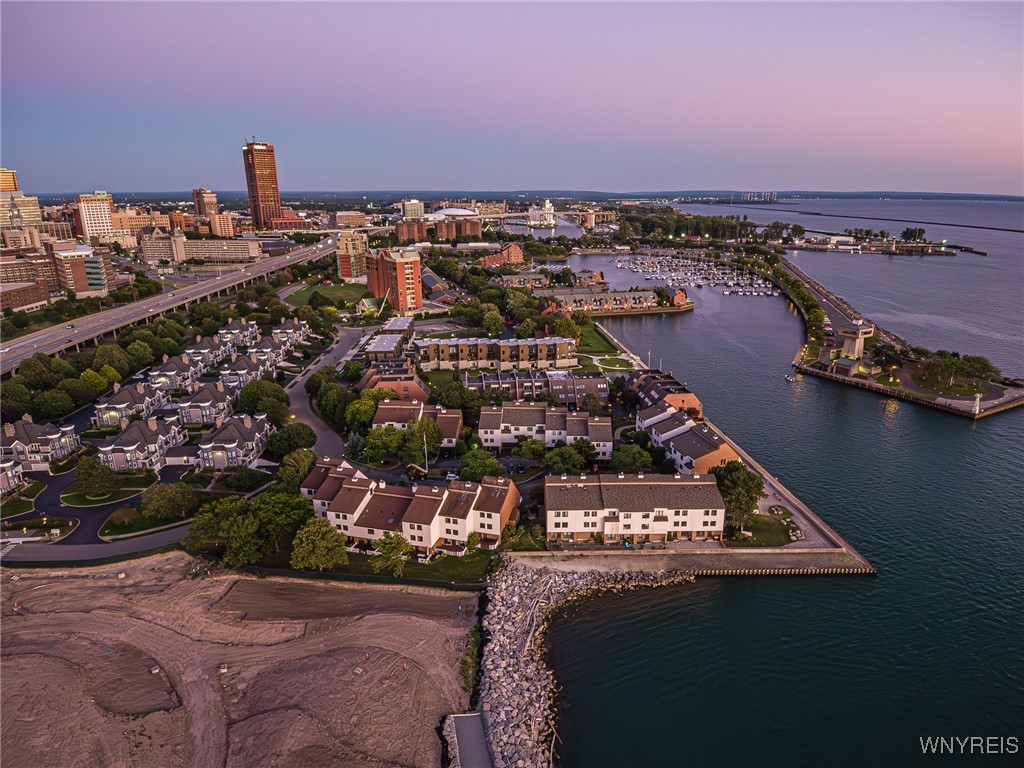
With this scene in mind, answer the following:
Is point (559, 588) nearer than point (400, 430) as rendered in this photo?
Yes

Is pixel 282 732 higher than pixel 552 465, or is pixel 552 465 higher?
pixel 552 465

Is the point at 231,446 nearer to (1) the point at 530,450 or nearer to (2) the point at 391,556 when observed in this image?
(2) the point at 391,556

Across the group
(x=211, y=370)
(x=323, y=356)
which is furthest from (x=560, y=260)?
(x=211, y=370)

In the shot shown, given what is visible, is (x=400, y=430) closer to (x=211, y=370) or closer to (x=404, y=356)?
(x=404, y=356)

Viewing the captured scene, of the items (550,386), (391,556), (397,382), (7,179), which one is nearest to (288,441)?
(397,382)

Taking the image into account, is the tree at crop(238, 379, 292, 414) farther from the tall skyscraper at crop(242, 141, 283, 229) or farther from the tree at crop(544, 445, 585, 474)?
the tall skyscraper at crop(242, 141, 283, 229)

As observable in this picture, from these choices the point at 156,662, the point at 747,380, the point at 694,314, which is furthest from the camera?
the point at 694,314
